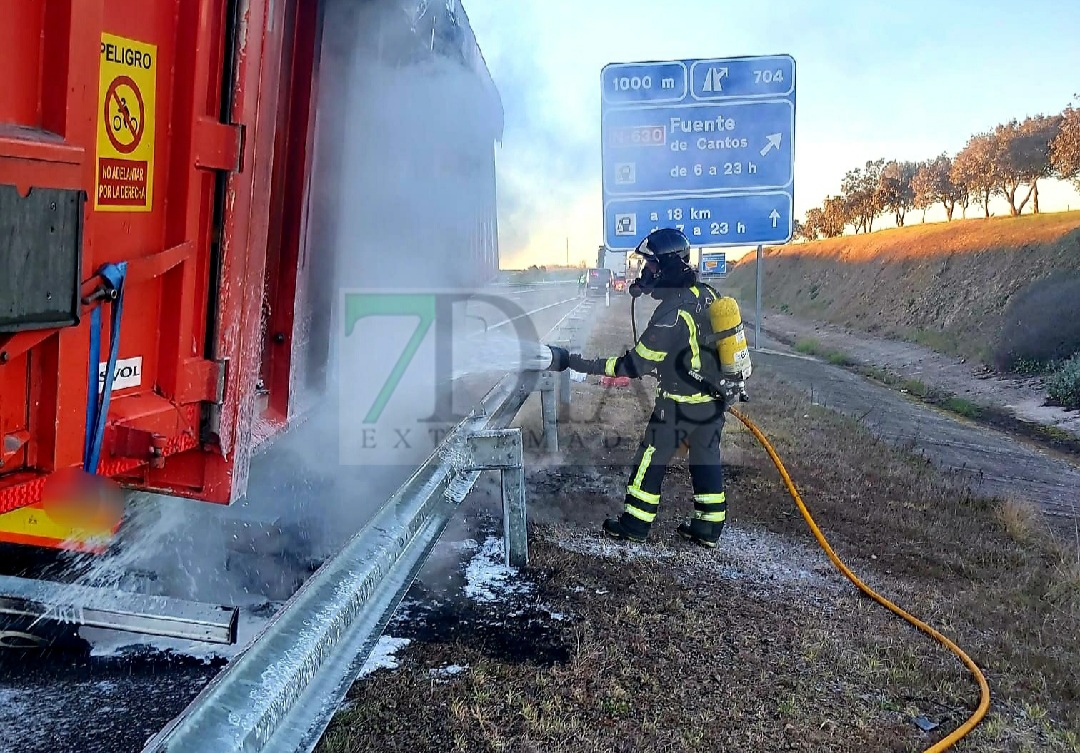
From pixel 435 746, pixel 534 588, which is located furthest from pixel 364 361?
pixel 435 746

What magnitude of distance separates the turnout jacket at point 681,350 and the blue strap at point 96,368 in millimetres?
3197

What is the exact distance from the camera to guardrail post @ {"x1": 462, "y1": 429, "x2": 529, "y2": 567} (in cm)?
381

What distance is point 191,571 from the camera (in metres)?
3.64

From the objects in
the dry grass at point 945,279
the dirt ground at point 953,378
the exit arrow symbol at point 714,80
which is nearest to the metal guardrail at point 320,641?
the exit arrow symbol at point 714,80

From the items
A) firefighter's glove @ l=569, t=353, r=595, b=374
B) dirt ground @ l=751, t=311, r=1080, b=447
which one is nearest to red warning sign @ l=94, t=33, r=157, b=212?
firefighter's glove @ l=569, t=353, r=595, b=374

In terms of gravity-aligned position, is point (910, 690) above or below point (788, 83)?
below

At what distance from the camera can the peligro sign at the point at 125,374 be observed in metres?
2.31

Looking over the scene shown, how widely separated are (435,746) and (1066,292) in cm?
2497

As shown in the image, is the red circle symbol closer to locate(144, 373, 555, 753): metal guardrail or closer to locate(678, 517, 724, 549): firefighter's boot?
locate(144, 373, 555, 753): metal guardrail

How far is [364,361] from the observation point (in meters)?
5.51

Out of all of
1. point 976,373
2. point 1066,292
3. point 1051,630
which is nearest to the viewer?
point 1051,630

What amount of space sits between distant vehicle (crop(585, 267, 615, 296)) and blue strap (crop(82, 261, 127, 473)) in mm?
35098

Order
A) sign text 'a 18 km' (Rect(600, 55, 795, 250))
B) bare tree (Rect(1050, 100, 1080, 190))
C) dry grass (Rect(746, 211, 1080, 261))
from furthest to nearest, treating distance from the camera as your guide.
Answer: bare tree (Rect(1050, 100, 1080, 190)), dry grass (Rect(746, 211, 1080, 261)), sign text 'a 18 km' (Rect(600, 55, 795, 250))

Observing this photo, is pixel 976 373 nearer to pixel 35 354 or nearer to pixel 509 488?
pixel 509 488
